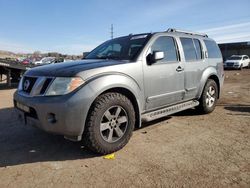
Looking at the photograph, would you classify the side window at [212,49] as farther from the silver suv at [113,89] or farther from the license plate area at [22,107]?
the license plate area at [22,107]

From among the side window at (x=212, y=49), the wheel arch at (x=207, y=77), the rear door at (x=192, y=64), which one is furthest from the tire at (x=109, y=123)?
the side window at (x=212, y=49)

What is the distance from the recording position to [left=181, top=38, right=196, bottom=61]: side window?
5.49 metres

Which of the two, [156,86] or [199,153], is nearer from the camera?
[199,153]

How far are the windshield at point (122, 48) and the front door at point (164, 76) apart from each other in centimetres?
22

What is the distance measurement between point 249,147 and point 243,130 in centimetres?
95

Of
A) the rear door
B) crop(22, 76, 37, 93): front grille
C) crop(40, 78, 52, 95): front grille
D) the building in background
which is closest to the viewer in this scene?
crop(40, 78, 52, 95): front grille

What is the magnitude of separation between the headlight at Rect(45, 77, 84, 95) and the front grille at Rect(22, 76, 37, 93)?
0.50 meters

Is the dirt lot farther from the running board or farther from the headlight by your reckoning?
the headlight

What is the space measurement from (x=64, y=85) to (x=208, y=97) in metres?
3.90

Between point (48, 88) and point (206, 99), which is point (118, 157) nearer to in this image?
point (48, 88)

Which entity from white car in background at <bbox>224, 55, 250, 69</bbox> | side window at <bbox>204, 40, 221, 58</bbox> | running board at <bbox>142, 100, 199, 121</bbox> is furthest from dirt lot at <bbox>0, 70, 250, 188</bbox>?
white car in background at <bbox>224, 55, 250, 69</bbox>

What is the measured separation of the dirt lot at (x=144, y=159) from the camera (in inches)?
122

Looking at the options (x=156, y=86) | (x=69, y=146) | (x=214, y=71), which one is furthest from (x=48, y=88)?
(x=214, y=71)

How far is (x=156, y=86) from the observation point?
462 cm
